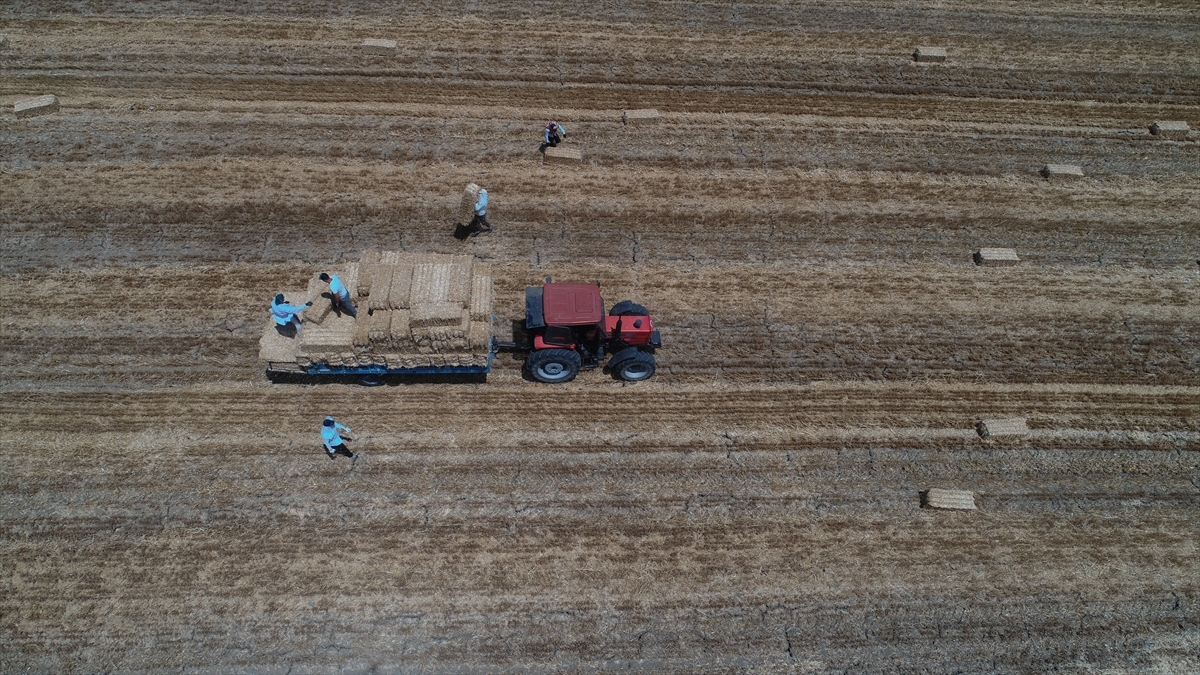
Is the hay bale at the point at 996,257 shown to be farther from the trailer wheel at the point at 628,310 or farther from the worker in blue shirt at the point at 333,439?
the worker in blue shirt at the point at 333,439

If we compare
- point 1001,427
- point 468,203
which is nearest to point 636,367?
point 468,203

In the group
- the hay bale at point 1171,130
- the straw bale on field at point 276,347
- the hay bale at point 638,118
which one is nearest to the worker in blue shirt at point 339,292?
the straw bale on field at point 276,347

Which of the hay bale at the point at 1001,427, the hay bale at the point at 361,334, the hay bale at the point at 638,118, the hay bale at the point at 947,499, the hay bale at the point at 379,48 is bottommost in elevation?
the hay bale at the point at 947,499

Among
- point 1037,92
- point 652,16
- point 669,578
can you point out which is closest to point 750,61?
point 652,16

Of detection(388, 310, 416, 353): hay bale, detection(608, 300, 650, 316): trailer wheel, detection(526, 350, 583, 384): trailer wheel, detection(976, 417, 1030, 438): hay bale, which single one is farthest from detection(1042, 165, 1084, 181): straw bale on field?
detection(388, 310, 416, 353): hay bale

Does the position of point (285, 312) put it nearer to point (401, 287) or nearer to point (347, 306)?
point (347, 306)

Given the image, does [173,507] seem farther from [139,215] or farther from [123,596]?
[139,215]

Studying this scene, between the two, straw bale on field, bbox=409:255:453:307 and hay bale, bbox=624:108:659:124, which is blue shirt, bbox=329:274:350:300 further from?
hay bale, bbox=624:108:659:124
